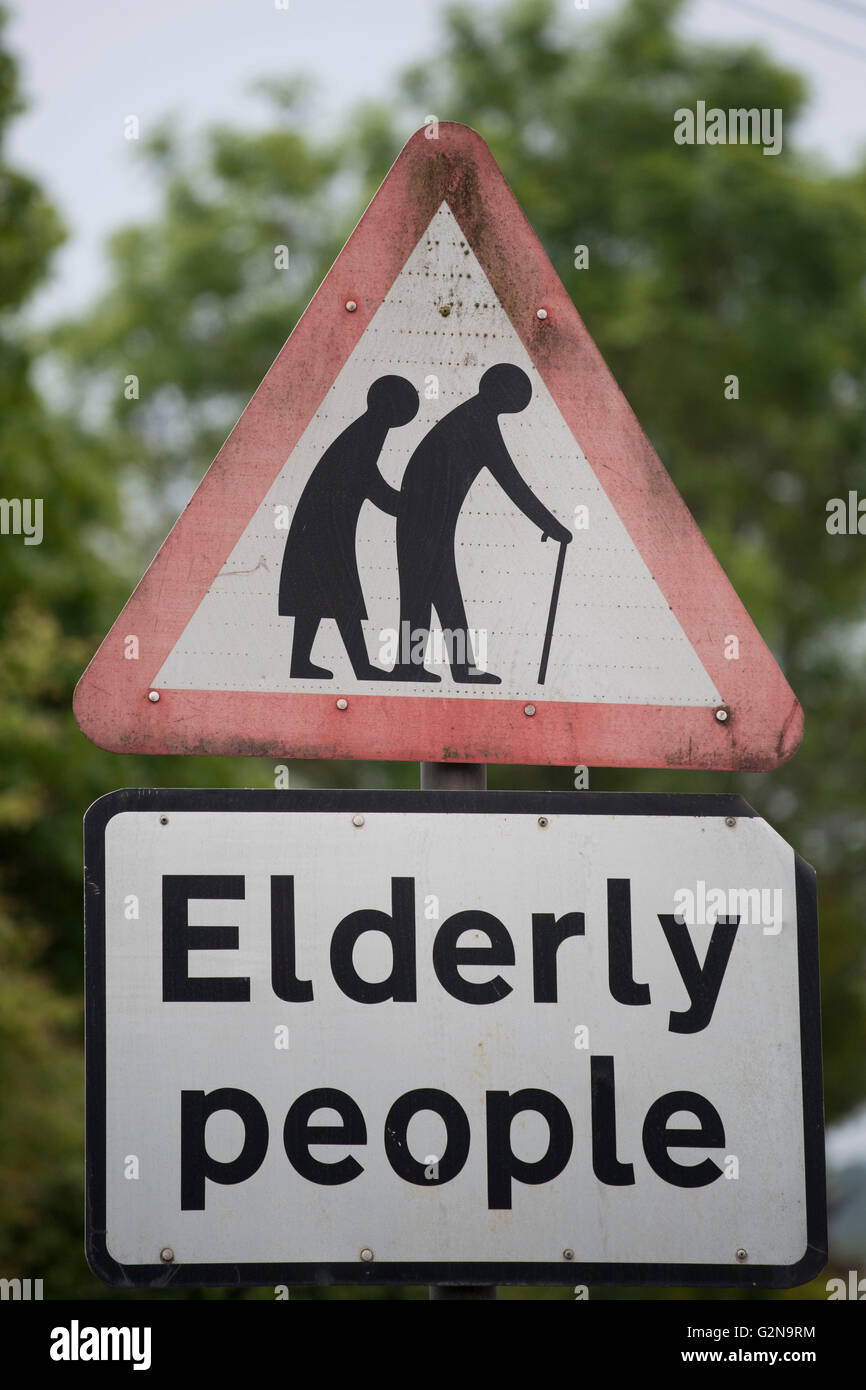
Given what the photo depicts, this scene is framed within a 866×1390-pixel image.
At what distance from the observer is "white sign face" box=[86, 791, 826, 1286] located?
162 centimetres

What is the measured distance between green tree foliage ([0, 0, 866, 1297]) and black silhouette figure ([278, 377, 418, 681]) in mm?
9542

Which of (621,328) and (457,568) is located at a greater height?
(621,328)

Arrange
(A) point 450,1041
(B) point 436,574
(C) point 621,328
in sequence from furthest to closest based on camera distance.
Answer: (C) point 621,328
(B) point 436,574
(A) point 450,1041

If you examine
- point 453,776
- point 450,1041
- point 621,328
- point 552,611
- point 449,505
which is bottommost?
point 450,1041

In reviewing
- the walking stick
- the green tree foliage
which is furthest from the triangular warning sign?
the green tree foliage

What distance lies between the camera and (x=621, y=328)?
46.5ft

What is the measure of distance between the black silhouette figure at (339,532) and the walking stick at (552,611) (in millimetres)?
190

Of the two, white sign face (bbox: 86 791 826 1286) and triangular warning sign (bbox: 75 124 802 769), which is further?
triangular warning sign (bbox: 75 124 802 769)

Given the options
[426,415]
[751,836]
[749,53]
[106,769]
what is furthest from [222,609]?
[749,53]

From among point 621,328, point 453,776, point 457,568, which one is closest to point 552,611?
point 457,568

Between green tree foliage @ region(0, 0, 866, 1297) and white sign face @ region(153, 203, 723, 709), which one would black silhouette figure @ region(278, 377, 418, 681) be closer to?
white sign face @ region(153, 203, 723, 709)

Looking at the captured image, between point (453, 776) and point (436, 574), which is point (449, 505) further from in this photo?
point (453, 776)

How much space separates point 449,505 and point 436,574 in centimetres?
9

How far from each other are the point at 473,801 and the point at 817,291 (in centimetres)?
1436
